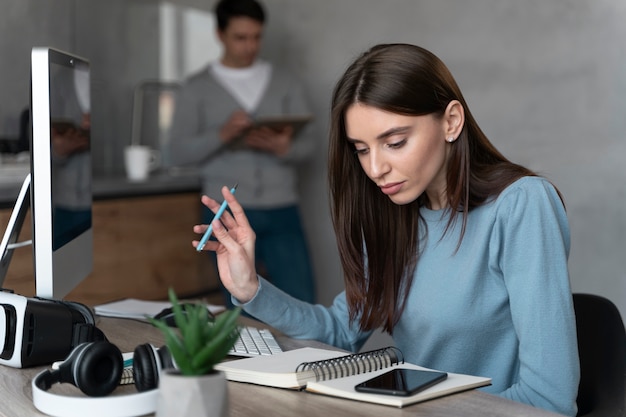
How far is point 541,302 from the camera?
4.45 ft

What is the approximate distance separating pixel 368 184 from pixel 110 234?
77.7 inches

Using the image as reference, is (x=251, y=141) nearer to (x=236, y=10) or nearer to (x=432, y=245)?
(x=236, y=10)

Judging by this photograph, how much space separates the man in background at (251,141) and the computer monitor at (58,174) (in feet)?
5.80

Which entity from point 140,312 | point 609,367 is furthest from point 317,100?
point 609,367

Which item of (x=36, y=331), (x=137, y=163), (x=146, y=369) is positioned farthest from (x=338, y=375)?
(x=137, y=163)

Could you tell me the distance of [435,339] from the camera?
158cm

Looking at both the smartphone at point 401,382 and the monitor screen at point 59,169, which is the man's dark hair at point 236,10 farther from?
the smartphone at point 401,382

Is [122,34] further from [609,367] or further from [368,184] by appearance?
[609,367]

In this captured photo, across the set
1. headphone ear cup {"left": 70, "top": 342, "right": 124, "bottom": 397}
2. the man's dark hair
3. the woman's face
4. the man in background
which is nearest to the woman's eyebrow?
the woman's face

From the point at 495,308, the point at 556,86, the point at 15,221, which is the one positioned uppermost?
the point at 556,86

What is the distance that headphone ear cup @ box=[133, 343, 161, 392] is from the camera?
3.74 ft

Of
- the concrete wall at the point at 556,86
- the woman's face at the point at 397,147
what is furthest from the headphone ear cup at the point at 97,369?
the concrete wall at the point at 556,86

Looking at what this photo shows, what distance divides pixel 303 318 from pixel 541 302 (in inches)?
18.7

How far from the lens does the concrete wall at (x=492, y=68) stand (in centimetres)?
312
